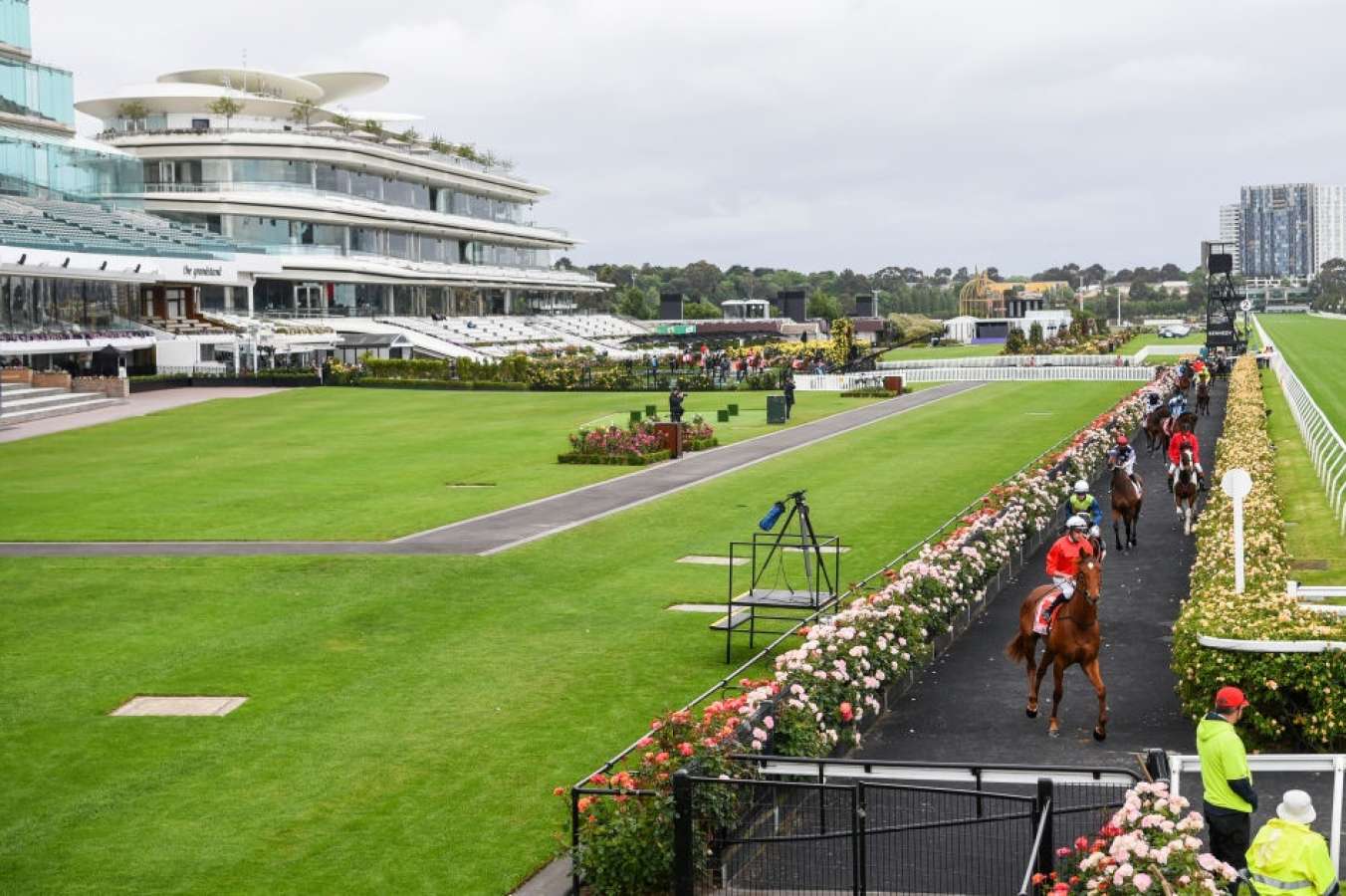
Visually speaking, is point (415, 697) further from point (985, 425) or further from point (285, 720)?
point (985, 425)

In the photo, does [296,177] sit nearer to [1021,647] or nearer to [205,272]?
[205,272]

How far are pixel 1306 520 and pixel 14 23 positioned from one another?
2943 inches

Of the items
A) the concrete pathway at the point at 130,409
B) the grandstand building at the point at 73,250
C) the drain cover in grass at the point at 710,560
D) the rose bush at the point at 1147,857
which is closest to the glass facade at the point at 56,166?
the grandstand building at the point at 73,250

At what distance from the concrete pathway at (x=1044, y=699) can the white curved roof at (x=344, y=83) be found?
123 meters

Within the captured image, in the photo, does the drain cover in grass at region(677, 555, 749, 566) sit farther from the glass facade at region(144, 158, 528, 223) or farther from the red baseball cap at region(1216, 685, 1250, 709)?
the glass facade at region(144, 158, 528, 223)

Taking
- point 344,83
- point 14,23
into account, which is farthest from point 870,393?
point 344,83

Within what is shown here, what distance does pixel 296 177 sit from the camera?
112 m

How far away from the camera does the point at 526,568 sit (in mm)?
24812

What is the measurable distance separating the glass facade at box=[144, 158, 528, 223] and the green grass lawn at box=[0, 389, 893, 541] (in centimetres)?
4795

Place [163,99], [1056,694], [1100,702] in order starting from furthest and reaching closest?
[163,99] → [1056,694] → [1100,702]

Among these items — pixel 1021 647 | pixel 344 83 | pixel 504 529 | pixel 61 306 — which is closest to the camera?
pixel 1021 647

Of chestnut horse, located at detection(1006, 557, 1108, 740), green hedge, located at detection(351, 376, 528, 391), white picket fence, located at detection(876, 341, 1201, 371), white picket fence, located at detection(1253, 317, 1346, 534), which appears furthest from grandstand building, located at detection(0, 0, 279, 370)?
chestnut horse, located at detection(1006, 557, 1108, 740)

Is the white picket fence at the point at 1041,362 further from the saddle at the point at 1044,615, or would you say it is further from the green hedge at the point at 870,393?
the saddle at the point at 1044,615

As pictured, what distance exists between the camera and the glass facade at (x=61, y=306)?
6738 centimetres
